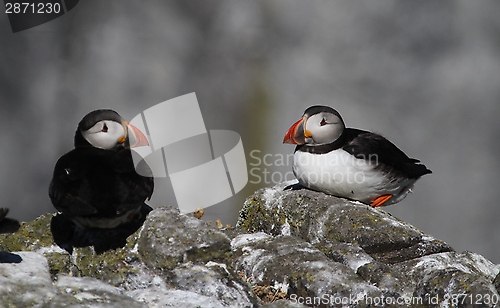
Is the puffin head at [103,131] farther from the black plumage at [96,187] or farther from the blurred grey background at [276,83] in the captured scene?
the blurred grey background at [276,83]

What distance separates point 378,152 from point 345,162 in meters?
0.33

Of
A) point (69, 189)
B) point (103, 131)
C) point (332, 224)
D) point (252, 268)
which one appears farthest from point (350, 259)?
point (103, 131)

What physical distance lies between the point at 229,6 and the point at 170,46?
A: 0.94 meters

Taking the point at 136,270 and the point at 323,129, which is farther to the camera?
the point at 323,129

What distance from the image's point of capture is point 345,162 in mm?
5520

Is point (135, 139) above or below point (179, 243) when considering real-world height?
above

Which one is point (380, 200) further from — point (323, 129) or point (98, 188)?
point (98, 188)

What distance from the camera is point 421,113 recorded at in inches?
320

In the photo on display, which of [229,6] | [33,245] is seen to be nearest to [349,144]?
[33,245]

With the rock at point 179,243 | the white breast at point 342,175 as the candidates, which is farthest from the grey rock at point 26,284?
the white breast at point 342,175

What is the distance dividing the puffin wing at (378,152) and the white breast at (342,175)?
59 mm

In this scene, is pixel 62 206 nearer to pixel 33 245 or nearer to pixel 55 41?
pixel 33 245

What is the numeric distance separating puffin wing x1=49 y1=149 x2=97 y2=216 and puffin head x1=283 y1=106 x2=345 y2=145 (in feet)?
6.89

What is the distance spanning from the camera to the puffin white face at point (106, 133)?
195 inches
